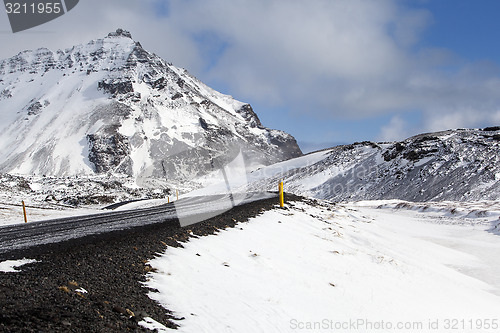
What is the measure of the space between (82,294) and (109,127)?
162m

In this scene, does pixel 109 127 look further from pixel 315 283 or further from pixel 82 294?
pixel 82 294

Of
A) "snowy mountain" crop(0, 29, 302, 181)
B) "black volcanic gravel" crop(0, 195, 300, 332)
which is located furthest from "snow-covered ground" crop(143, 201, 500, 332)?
"snowy mountain" crop(0, 29, 302, 181)

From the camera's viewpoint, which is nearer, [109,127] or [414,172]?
[414,172]

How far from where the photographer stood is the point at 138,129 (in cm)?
15938

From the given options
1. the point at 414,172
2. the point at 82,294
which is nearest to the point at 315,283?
the point at 82,294

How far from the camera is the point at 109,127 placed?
503 ft

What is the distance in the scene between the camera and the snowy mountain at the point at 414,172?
3484 centimetres

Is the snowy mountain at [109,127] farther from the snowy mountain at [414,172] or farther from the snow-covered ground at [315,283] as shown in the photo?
the snow-covered ground at [315,283]

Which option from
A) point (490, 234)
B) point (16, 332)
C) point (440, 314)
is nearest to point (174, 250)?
point (16, 332)

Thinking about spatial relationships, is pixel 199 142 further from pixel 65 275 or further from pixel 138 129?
pixel 65 275

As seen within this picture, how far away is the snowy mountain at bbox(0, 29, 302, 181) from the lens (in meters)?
136

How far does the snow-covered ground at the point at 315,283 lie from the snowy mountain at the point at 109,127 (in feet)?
365

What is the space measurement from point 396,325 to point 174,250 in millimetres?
4391

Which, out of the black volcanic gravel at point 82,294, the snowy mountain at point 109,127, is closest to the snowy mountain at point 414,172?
the black volcanic gravel at point 82,294
